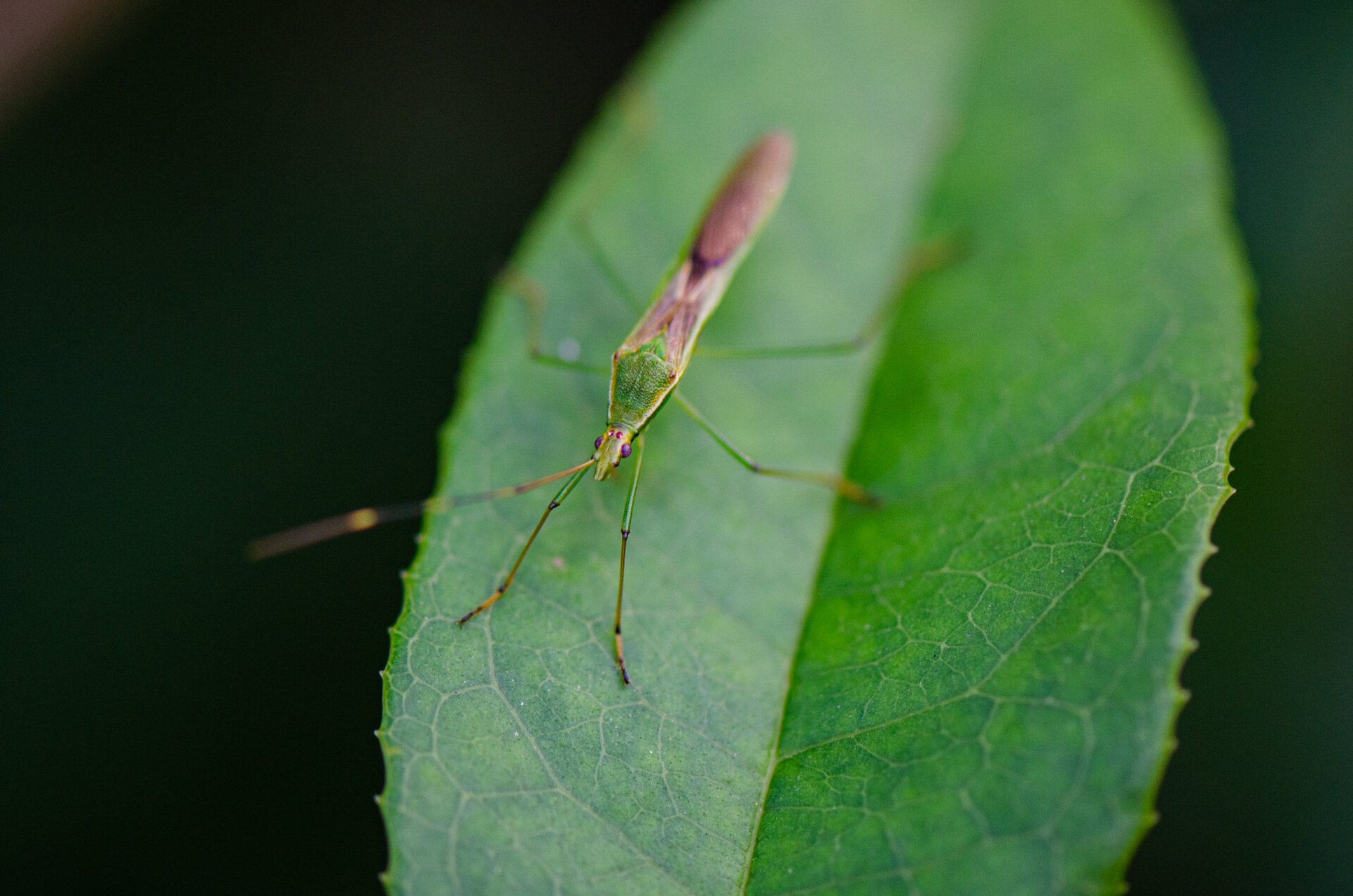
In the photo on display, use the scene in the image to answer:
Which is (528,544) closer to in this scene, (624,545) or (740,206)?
(624,545)

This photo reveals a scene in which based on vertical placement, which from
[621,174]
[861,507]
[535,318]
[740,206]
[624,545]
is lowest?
[861,507]

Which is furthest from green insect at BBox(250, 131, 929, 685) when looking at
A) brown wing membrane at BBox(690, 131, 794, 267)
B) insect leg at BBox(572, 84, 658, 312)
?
insect leg at BBox(572, 84, 658, 312)

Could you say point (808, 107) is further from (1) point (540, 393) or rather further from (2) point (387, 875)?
(2) point (387, 875)

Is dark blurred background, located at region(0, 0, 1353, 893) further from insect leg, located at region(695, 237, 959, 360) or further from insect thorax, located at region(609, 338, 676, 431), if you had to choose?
insect leg, located at region(695, 237, 959, 360)

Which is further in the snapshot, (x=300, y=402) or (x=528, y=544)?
(x=300, y=402)

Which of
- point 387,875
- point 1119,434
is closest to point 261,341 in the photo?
point 387,875

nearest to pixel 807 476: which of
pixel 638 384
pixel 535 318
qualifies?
pixel 638 384

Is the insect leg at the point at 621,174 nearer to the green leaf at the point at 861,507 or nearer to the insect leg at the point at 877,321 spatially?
the green leaf at the point at 861,507

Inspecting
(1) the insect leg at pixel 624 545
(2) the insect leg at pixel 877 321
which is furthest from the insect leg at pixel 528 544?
(2) the insect leg at pixel 877 321
